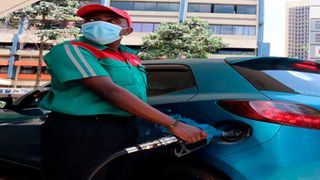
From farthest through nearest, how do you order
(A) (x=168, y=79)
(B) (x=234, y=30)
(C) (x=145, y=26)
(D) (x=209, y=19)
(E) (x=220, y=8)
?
(E) (x=220, y=8), (D) (x=209, y=19), (B) (x=234, y=30), (C) (x=145, y=26), (A) (x=168, y=79)

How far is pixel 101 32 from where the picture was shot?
2080 mm

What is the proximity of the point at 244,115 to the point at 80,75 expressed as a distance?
1.03 metres

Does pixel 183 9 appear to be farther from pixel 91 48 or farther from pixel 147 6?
pixel 91 48

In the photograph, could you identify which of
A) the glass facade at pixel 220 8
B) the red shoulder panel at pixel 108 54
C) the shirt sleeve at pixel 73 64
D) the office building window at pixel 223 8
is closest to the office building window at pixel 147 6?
the glass facade at pixel 220 8

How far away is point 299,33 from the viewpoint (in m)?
35.5

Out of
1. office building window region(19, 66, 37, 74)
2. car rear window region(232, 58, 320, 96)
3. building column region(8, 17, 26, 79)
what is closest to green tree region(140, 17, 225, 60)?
office building window region(19, 66, 37, 74)

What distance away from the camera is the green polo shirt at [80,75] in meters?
1.98

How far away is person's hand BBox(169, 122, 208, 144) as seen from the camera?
6.39 feet

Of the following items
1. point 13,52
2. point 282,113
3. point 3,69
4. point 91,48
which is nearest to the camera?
point 91,48

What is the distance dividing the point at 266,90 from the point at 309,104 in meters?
0.27

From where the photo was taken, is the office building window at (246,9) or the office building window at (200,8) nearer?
the office building window at (246,9)

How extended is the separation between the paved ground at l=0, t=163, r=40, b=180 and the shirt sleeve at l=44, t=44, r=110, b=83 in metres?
3.36

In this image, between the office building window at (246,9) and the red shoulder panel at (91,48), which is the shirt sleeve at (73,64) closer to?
the red shoulder panel at (91,48)

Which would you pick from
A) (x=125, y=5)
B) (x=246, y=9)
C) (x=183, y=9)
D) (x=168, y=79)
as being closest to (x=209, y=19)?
(x=183, y=9)
